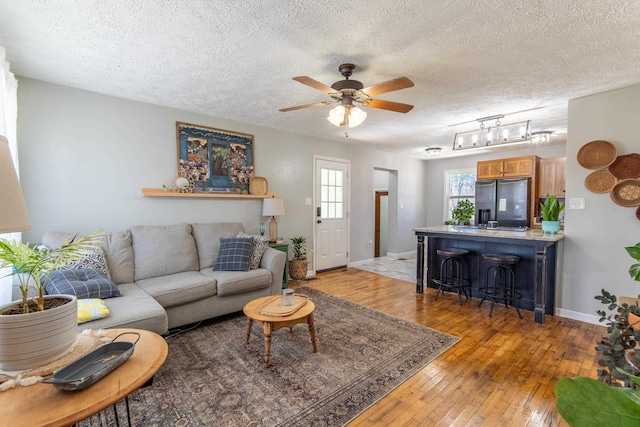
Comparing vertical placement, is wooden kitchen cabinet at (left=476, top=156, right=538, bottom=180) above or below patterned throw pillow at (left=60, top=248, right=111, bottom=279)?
above

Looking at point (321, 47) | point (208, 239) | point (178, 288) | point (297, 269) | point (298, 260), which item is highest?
point (321, 47)

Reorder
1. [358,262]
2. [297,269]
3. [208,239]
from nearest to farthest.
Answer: [208,239] → [297,269] → [358,262]

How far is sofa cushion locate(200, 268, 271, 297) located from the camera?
9.89ft

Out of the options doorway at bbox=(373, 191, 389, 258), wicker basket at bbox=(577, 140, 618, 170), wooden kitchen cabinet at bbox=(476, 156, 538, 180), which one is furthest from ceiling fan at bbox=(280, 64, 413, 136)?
doorway at bbox=(373, 191, 389, 258)

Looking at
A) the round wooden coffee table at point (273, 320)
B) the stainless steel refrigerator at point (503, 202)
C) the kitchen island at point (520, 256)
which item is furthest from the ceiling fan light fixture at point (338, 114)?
the stainless steel refrigerator at point (503, 202)

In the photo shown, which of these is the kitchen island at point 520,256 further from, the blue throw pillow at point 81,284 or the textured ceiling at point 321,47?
the blue throw pillow at point 81,284

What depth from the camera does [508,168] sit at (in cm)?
566

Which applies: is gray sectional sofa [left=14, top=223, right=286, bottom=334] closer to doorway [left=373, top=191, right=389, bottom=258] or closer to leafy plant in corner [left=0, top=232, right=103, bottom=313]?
leafy plant in corner [left=0, top=232, right=103, bottom=313]

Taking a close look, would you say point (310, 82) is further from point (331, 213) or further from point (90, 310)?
point (331, 213)

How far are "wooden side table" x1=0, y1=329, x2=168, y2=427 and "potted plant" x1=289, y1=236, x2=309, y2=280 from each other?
3.50 m

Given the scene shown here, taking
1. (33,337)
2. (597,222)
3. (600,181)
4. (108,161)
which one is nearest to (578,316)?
(597,222)

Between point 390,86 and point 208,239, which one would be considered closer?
point 390,86

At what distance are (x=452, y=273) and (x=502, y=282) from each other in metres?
0.61

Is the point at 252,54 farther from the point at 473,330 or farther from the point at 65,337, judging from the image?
the point at 473,330
